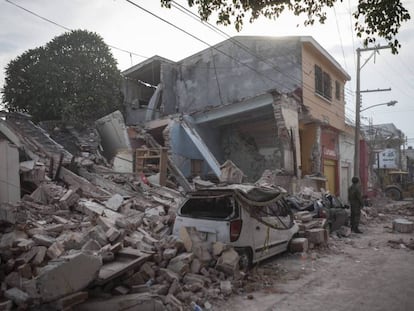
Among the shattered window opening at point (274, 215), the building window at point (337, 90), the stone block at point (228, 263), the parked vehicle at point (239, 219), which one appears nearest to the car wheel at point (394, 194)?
the building window at point (337, 90)

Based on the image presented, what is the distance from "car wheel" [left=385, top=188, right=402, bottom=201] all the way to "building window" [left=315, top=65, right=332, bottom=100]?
1004 cm

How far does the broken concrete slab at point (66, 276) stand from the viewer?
4586mm

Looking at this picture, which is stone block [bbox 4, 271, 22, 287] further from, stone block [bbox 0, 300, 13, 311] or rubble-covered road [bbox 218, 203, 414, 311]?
rubble-covered road [bbox 218, 203, 414, 311]

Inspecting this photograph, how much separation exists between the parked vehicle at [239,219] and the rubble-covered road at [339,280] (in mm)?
486

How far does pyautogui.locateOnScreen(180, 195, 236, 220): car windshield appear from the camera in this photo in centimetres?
721

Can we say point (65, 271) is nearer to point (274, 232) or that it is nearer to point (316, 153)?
point (274, 232)

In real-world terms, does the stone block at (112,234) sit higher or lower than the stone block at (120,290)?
higher

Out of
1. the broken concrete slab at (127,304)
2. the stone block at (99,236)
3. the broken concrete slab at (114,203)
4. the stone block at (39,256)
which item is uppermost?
the broken concrete slab at (114,203)

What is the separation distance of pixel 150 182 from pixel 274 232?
6818 millimetres

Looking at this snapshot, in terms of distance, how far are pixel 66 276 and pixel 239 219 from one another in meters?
3.31

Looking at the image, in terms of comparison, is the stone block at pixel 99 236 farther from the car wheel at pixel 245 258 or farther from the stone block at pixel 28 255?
the car wheel at pixel 245 258

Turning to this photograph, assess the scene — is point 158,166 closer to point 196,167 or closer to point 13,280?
point 196,167

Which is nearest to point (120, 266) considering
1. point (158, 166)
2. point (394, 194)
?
point (158, 166)

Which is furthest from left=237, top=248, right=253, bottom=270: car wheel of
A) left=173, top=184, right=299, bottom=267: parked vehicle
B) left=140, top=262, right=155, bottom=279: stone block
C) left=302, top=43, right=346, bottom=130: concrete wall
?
left=302, top=43, right=346, bottom=130: concrete wall
